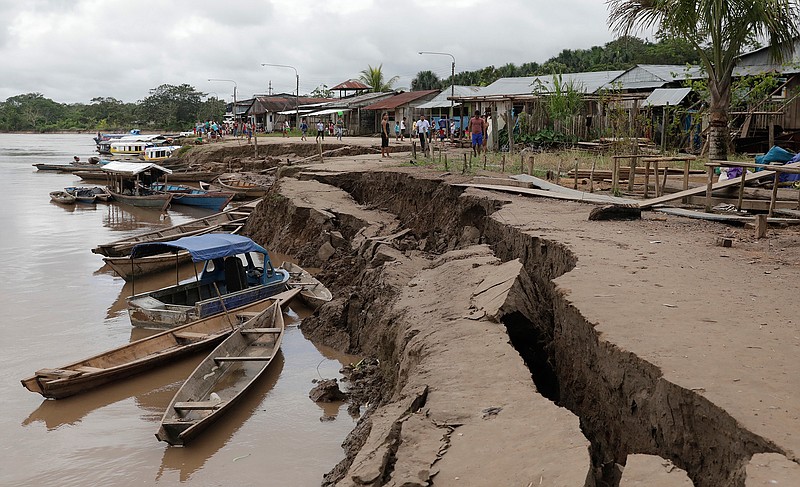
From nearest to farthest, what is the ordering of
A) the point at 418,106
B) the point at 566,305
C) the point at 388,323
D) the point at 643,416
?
the point at 643,416 → the point at 566,305 → the point at 388,323 → the point at 418,106

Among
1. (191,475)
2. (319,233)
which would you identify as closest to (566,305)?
(191,475)

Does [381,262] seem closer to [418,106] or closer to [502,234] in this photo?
[502,234]

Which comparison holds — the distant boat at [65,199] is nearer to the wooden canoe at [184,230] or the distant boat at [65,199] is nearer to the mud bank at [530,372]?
the wooden canoe at [184,230]

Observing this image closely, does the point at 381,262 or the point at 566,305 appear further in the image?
the point at 381,262

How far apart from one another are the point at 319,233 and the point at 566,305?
47.0 ft

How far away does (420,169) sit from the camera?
73.7 ft

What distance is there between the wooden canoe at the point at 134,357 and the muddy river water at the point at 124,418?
0.22 metres

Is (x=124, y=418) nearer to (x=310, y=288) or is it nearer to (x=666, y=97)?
(x=310, y=288)

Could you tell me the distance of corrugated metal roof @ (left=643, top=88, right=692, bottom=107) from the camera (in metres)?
26.0

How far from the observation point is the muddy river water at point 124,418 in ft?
29.8

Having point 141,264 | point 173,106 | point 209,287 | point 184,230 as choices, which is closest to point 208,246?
point 209,287

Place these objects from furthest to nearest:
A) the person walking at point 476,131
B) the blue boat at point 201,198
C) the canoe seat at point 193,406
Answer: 1. the blue boat at point 201,198
2. the person walking at point 476,131
3. the canoe seat at point 193,406

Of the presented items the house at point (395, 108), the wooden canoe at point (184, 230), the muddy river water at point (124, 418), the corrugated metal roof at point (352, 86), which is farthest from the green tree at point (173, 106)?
the muddy river water at point (124, 418)

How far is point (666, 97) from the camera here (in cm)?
2692
